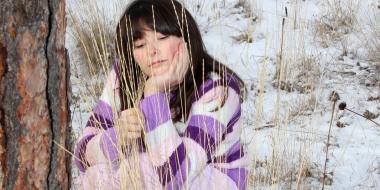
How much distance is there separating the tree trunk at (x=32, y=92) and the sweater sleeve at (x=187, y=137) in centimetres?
43

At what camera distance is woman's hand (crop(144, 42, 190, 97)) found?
1.61m

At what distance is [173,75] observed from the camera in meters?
1.63

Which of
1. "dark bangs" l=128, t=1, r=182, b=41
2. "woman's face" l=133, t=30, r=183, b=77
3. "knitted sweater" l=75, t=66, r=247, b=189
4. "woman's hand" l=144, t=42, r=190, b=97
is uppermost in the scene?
"dark bangs" l=128, t=1, r=182, b=41

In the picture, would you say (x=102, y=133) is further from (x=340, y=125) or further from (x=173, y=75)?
(x=340, y=125)

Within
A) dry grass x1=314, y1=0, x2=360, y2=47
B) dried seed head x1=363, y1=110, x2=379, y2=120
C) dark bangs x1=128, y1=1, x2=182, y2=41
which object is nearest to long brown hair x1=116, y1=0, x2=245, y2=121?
dark bangs x1=128, y1=1, x2=182, y2=41

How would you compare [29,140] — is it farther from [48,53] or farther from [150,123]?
[150,123]

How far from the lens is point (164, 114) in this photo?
1575 millimetres

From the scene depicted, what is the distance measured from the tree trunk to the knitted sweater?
412 mm

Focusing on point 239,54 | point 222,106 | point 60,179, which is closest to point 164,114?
point 222,106

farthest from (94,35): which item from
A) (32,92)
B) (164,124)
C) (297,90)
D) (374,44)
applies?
(32,92)

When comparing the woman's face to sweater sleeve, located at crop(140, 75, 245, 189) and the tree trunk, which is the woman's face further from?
the tree trunk

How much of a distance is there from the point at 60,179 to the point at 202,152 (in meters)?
0.53

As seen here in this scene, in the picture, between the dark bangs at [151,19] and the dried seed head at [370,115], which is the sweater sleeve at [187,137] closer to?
the dark bangs at [151,19]

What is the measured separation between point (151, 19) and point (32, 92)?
2.42 feet
